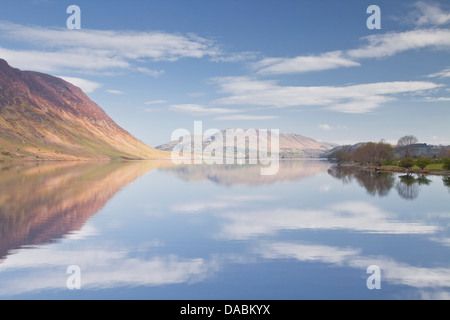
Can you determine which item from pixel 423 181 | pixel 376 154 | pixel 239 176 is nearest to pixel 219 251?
pixel 239 176

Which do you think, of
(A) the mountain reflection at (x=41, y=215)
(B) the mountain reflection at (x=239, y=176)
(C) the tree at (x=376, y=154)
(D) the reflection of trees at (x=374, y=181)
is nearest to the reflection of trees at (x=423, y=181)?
(D) the reflection of trees at (x=374, y=181)

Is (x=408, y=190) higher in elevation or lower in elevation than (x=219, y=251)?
higher

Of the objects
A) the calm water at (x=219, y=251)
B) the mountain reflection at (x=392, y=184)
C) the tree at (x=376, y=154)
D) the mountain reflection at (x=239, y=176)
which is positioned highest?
the tree at (x=376, y=154)

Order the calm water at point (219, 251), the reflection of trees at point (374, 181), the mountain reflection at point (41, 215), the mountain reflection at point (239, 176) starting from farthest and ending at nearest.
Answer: the mountain reflection at point (239, 176) → the reflection of trees at point (374, 181) → the mountain reflection at point (41, 215) → the calm water at point (219, 251)

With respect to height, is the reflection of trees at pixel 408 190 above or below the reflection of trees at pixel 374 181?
below

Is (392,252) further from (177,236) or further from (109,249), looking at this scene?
(109,249)

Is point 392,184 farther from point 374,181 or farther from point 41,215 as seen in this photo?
point 41,215

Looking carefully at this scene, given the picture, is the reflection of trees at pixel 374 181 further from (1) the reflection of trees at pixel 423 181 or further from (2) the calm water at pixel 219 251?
(2) the calm water at pixel 219 251

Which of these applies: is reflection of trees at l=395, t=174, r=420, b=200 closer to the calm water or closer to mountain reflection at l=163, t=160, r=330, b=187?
the calm water

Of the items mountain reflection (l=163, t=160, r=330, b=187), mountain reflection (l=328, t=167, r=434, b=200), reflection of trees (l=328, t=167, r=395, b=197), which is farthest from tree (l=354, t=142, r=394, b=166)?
mountain reflection (l=328, t=167, r=434, b=200)

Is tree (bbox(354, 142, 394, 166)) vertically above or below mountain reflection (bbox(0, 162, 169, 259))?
above

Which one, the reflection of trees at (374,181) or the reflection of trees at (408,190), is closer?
the reflection of trees at (408,190)

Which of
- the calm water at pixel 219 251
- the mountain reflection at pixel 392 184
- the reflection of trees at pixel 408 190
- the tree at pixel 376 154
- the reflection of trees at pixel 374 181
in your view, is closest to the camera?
the calm water at pixel 219 251
